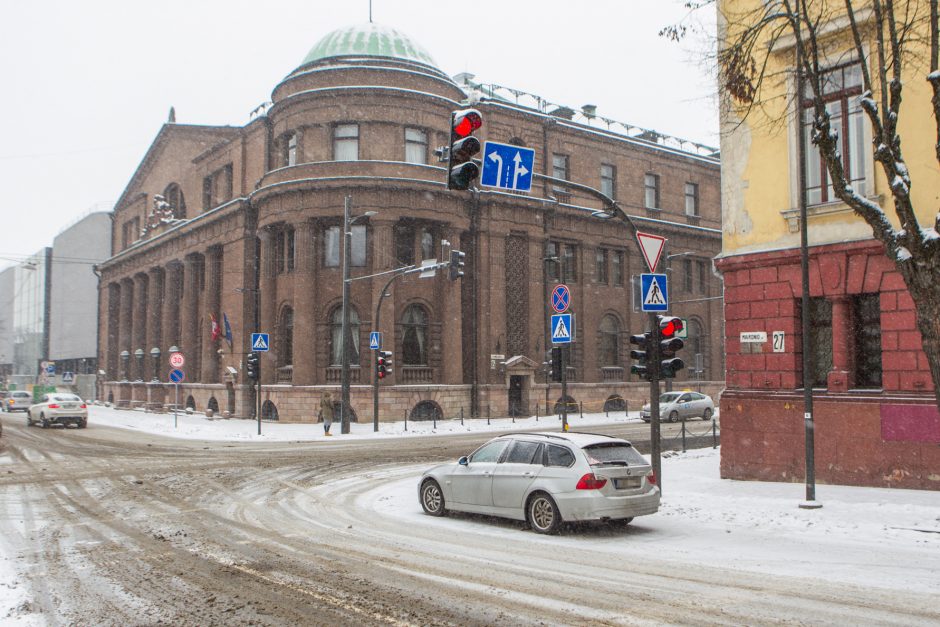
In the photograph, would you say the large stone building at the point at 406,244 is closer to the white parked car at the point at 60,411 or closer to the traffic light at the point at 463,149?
the white parked car at the point at 60,411

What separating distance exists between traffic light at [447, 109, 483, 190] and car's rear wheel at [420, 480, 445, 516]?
5.14 m

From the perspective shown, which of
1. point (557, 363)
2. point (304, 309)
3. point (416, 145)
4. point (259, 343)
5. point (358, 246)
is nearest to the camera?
point (557, 363)

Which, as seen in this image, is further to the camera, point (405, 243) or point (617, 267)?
point (617, 267)

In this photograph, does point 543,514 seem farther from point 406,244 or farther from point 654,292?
point 406,244

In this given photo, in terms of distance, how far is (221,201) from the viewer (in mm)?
45969

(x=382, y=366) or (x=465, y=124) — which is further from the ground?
(x=465, y=124)

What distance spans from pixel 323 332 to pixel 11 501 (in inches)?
902

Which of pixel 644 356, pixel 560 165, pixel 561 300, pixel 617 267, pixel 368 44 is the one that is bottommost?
pixel 644 356

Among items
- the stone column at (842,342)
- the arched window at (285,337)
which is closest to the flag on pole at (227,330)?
the arched window at (285,337)

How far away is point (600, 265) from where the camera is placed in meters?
45.6

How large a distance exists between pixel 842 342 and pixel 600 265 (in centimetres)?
3079

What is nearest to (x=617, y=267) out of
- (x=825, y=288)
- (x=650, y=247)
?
(x=825, y=288)

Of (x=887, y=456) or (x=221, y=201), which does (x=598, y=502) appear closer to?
(x=887, y=456)

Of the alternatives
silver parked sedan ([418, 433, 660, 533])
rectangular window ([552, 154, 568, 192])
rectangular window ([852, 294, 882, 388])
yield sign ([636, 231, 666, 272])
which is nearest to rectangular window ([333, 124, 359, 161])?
rectangular window ([552, 154, 568, 192])
